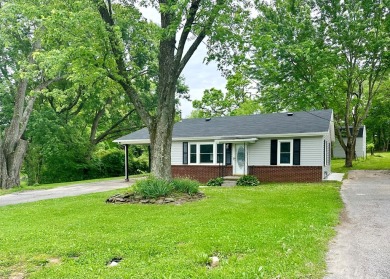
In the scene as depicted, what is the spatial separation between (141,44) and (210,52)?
2809 mm

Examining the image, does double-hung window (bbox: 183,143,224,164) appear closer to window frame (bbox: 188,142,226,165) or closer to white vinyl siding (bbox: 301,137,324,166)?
window frame (bbox: 188,142,226,165)

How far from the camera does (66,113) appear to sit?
88.2 ft

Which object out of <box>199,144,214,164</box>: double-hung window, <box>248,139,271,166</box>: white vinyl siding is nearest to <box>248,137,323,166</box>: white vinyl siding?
<box>248,139,271,166</box>: white vinyl siding

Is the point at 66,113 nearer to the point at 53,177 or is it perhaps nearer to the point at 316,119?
the point at 53,177

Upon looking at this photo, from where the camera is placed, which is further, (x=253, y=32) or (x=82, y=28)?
(x=253, y=32)

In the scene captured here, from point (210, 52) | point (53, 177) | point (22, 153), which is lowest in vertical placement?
point (53, 177)

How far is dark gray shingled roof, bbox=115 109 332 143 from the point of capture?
16891mm

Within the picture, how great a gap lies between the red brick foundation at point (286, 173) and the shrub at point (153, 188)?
788cm

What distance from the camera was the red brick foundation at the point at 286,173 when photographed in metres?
16.2

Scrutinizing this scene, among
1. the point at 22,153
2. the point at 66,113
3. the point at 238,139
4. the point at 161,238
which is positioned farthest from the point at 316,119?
the point at 66,113

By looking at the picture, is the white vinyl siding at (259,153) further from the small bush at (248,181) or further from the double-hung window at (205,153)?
the double-hung window at (205,153)

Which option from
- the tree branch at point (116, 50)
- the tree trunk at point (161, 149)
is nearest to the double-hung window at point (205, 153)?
the tree trunk at point (161, 149)

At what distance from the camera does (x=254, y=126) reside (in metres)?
19.0

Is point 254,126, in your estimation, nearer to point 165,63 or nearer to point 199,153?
point 199,153
